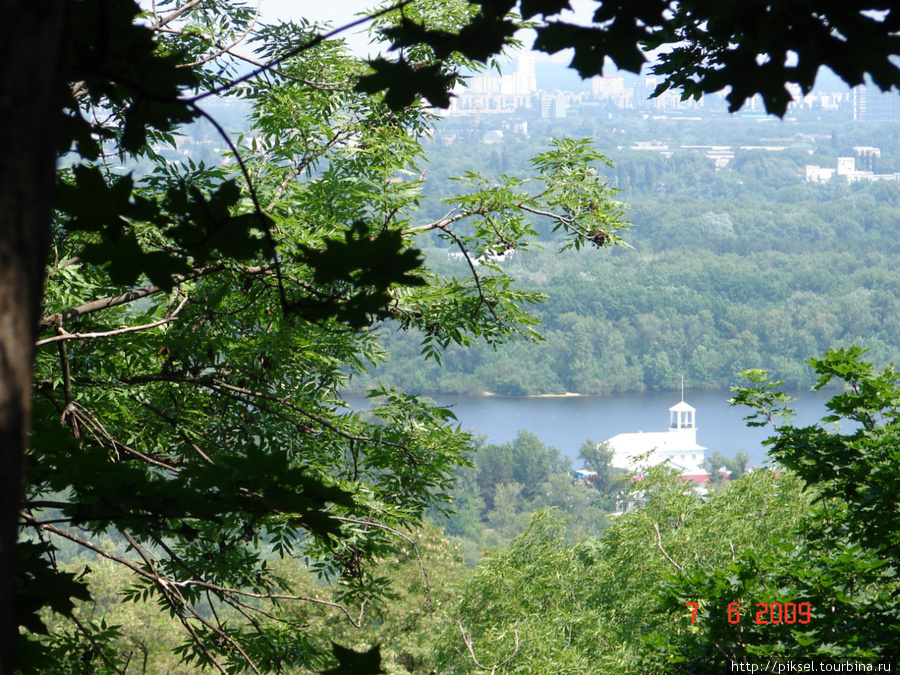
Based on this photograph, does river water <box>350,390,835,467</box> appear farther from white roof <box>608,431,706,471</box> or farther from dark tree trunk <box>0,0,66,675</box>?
dark tree trunk <box>0,0,66,675</box>

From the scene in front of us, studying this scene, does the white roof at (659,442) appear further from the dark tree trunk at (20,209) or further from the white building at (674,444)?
the dark tree trunk at (20,209)

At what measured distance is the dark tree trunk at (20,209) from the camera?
1.64 ft

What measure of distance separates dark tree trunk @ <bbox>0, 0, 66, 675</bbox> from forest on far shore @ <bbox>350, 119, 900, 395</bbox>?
152ft

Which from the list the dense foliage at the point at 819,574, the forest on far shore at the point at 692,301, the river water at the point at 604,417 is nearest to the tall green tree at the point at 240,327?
the dense foliage at the point at 819,574

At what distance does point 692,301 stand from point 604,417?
12770 millimetres

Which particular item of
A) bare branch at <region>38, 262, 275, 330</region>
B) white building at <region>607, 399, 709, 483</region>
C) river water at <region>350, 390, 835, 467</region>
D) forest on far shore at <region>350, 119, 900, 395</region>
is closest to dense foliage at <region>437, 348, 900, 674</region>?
bare branch at <region>38, 262, 275, 330</region>

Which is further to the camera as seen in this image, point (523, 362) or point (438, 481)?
point (523, 362)

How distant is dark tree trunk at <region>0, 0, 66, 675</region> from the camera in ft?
1.64

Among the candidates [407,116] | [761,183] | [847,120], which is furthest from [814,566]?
[847,120]

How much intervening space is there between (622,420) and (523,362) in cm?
905

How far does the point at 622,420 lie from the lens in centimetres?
5828

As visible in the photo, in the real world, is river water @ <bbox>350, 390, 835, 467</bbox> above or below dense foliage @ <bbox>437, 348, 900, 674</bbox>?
below

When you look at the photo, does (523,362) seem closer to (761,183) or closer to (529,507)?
(529,507)

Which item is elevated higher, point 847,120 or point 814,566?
point 847,120
